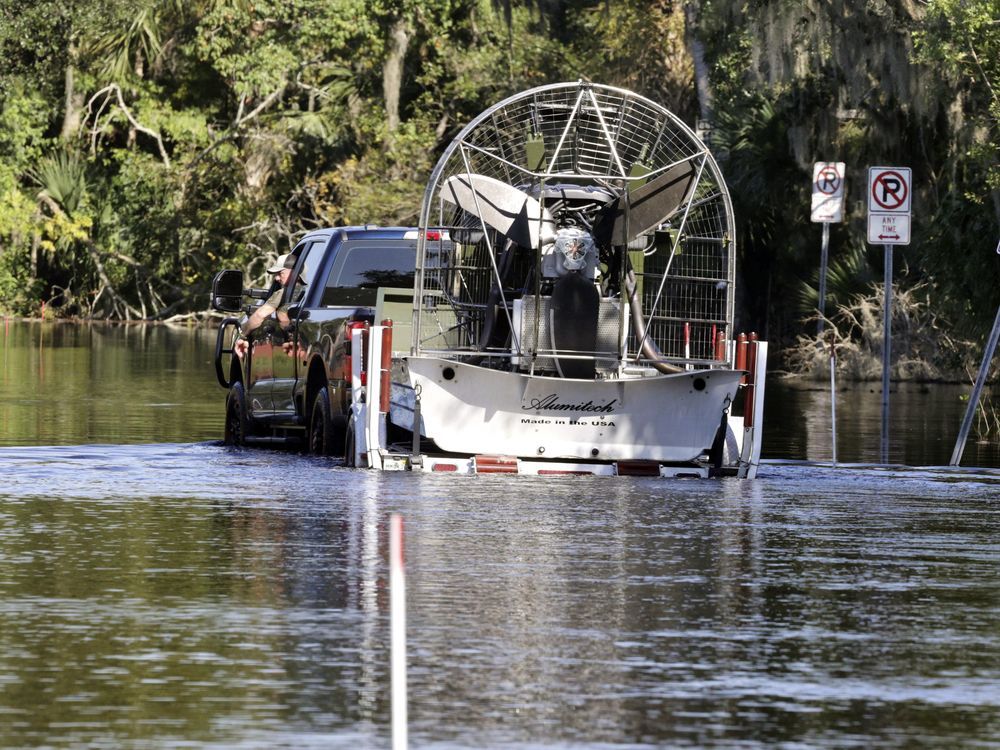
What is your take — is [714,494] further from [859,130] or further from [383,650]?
[859,130]

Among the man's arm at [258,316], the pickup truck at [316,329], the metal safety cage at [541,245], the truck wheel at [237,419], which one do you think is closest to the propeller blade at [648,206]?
the metal safety cage at [541,245]

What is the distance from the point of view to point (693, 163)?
54.1 feet

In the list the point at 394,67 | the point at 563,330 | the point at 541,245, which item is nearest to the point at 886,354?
the point at 541,245

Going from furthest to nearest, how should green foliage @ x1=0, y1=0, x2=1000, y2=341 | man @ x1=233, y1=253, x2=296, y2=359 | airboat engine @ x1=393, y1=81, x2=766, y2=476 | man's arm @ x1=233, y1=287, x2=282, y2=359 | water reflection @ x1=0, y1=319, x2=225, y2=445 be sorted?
green foliage @ x1=0, y1=0, x2=1000, y2=341
water reflection @ x1=0, y1=319, x2=225, y2=445
man's arm @ x1=233, y1=287, x2=282, y2=359
man @ x1=233, y1=253, x2=296, y2=359
airboat engine @ x1=393, y1=81, x2=766, y2=476

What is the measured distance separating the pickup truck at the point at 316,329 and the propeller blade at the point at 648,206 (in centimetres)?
168

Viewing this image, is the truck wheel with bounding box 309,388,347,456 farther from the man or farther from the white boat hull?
the white boat hull

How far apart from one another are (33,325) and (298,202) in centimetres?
696

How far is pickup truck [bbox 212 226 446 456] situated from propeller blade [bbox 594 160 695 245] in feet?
5.50

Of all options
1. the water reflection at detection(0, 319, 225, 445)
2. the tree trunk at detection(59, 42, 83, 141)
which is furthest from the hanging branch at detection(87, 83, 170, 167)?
the water reflection at detection(0, 319, 225, 445)

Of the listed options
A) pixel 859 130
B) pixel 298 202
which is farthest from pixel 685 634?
pixel 298 202

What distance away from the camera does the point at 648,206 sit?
16.3 m

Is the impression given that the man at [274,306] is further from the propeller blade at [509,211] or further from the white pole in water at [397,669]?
the white pole in water at [397,669]

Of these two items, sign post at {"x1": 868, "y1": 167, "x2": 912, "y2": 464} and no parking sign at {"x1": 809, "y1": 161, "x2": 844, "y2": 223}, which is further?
no parking sign at {"x1": 809, "y1": 161, "x2": 844, "y2": 223}

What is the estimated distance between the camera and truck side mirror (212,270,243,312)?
17.7m
